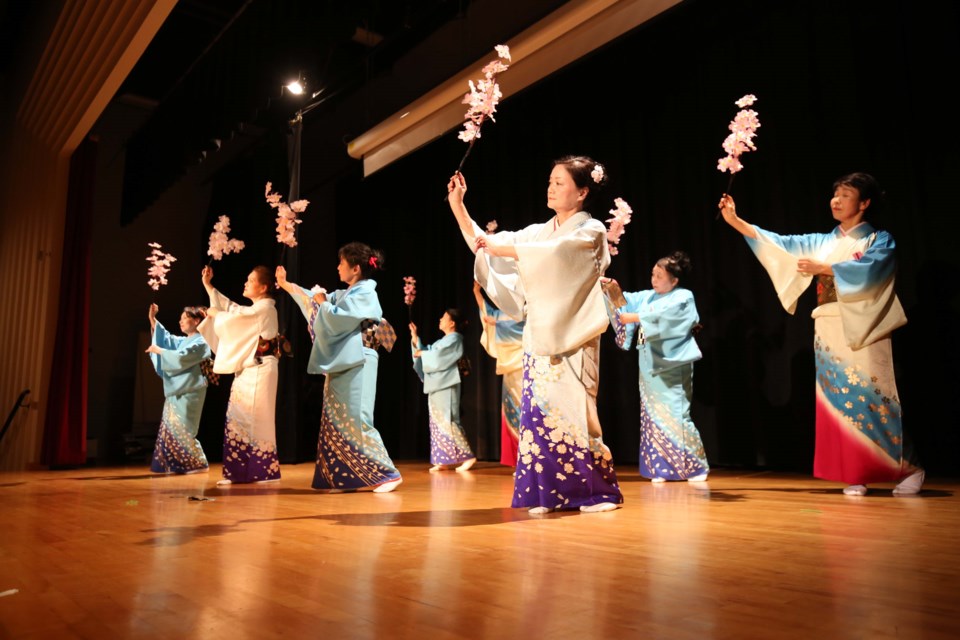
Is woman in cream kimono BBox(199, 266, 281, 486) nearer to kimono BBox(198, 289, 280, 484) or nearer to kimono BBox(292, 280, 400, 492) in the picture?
kimono BBox(198, 289, 280, 484)

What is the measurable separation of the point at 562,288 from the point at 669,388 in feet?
7.18

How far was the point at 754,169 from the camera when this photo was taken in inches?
214

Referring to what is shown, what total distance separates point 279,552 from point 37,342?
6.40 m

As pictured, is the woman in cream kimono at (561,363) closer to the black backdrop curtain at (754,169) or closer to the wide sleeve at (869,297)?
the wide sleeve at (869,297)

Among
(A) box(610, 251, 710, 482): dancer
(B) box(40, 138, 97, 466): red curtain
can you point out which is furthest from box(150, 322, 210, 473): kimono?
(A) box(610, 251, 710, 482): dancer

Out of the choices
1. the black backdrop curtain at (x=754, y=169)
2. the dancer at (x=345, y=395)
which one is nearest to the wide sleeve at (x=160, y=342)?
the dancer at (x=345, y=395)

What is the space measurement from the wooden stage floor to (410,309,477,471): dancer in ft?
9.95

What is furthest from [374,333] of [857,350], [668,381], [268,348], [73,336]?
[73,336]

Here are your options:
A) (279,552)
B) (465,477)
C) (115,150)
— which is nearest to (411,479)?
(465,477)

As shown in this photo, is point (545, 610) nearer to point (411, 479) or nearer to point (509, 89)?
point (411, 479)

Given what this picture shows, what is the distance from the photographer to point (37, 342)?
7195mm

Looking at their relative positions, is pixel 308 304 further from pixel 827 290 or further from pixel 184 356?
pixel 827 290

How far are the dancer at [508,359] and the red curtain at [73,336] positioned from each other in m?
4.32

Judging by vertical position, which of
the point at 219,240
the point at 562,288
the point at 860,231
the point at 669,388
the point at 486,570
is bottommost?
the point at 486,570
